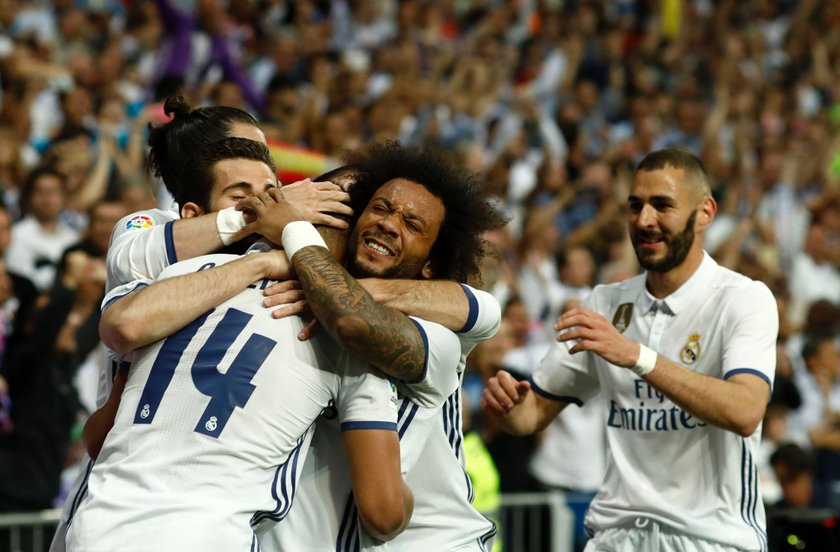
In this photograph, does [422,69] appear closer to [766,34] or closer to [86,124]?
[86,124]

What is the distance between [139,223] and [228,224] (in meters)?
0.57

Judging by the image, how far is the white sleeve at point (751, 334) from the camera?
4820 millimetres

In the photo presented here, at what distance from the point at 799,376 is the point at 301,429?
768cm

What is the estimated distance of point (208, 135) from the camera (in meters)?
4.78

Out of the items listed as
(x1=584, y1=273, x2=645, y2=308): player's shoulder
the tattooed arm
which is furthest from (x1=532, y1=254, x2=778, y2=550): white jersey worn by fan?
the tattooed arm

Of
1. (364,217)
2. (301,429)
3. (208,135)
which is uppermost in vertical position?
(208,135)

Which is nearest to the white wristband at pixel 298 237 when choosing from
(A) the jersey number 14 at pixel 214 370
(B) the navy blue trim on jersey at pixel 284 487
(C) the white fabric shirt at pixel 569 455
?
(A) the jersey number 14 at pixel 214 370

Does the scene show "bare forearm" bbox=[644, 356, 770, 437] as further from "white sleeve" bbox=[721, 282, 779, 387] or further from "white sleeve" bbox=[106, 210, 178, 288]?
"white sleeve" bbox=[106, 210, 178, 288]

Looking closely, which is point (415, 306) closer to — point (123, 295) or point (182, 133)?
point (123, 295)

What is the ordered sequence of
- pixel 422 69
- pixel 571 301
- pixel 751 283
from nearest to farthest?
pixel 751 283 < pixel 571 301 < pixel 422 69

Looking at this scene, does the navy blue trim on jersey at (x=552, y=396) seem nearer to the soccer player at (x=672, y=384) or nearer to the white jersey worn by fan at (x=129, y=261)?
the soccer player at (x=672, y=384)

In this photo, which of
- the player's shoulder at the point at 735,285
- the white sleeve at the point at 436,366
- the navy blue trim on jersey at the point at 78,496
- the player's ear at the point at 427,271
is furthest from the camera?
the player's shoulder at the point at 735,285

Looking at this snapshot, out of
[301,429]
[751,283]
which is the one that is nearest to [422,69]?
[751,283]

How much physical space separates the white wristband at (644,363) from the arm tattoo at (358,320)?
113 centimetres
